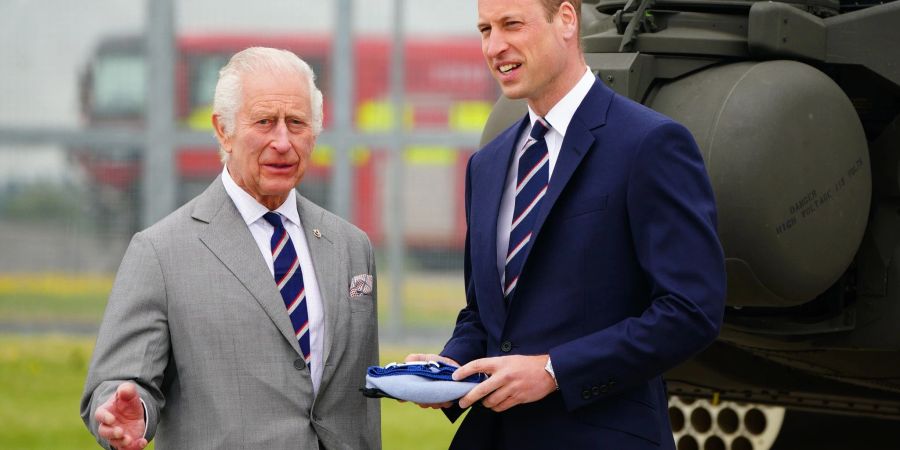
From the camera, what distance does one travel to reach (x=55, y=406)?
8.45 meters

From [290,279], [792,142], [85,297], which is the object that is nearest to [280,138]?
[290,279]

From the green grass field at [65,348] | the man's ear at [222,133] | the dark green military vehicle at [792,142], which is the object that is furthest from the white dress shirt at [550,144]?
the green grass field at [65,348]

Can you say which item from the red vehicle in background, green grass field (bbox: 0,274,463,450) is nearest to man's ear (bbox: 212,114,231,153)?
green grass field (bbox: 0,274,463,450)

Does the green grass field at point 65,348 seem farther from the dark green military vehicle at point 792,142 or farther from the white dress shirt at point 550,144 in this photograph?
the white dress shirt at point 550,144

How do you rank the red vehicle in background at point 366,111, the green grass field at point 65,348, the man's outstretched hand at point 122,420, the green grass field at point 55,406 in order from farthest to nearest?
the red vehicle in background at point 366,111
the green grass field at point 65,348
the green grass field at point 55,406
the man's outstretched hand at point 122,420

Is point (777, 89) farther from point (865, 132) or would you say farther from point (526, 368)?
point (526, 368)

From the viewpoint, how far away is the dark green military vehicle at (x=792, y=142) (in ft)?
12.0

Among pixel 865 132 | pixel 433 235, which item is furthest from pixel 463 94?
pixel 865 132

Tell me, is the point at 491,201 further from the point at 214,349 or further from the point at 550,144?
the point at 214,349

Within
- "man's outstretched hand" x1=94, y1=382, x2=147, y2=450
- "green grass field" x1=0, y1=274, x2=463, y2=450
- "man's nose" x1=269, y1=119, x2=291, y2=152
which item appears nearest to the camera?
"man's outstretched hand" x1=94, y1=382, x2=147, y2=450

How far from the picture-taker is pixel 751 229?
363 centimetres

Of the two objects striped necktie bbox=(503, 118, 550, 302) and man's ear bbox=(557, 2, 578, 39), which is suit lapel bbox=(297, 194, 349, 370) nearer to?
→ striped necktie bbox=(503, 118, 550, 302)

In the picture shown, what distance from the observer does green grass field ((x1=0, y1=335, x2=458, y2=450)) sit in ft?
25.0

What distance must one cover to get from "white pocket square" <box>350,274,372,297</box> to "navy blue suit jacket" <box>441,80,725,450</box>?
0.25 metres
